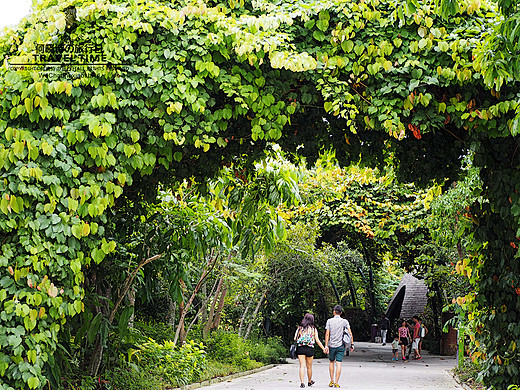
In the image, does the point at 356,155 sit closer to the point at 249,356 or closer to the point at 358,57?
the point at 358,57

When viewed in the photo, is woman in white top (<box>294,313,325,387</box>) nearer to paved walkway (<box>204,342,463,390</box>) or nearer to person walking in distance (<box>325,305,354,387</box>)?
person walking in distance (<box>325,305,354,387</box>)

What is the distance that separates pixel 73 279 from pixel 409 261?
2122cm

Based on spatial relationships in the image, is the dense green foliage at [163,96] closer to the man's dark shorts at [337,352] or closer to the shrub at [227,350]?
the man's dark shorts at [337,352]

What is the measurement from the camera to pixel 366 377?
598 inches

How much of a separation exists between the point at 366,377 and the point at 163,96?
39.9 feet

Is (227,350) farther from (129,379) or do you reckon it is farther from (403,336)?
(403,336)

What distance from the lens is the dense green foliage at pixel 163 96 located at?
15.5ft

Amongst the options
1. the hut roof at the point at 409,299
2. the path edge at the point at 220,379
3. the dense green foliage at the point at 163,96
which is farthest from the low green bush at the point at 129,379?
the hut roof at the point at 409,299

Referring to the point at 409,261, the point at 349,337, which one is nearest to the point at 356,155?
the point at 349,337

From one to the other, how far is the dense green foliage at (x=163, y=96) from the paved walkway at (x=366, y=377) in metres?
7.73

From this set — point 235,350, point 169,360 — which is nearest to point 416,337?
point 235,350

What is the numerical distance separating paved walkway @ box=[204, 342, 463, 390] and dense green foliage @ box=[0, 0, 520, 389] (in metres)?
7.73

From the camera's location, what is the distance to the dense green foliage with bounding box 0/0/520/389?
4.74 meters

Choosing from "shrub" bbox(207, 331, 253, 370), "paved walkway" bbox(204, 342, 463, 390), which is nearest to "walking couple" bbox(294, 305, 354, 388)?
"paved walkway" bbox(204, 342, 463, 390)
